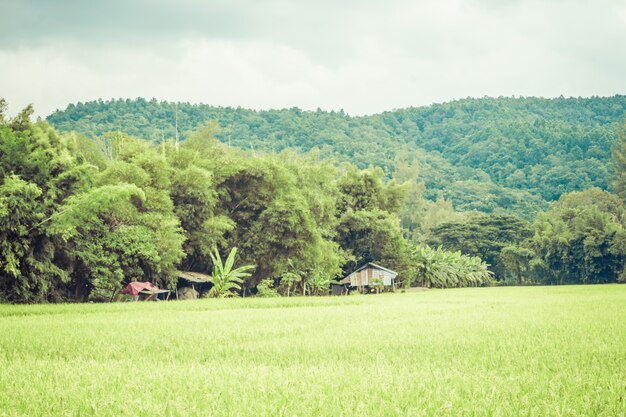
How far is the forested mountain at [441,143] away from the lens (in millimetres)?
89062

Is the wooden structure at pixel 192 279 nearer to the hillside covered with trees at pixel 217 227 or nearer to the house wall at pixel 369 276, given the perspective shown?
the hillside covered with trees at pixel 217 227

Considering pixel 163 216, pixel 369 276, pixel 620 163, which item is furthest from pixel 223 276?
pixel 620 163

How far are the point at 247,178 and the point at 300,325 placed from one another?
79.7ft

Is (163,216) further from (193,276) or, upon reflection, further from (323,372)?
(323,372)

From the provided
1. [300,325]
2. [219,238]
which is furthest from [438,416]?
[219,238]

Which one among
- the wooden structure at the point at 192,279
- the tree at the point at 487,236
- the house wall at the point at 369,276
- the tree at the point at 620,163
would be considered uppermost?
the tree at the point at 620,163

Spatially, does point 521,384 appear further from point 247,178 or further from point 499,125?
point 499,125

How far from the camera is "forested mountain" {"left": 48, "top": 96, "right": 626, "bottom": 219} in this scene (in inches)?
3506

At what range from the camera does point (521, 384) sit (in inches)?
187

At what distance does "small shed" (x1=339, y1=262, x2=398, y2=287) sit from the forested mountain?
3649 cm

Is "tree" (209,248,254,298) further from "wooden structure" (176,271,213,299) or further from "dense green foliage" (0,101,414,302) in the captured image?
"wooden structure" (176,271,213,299)

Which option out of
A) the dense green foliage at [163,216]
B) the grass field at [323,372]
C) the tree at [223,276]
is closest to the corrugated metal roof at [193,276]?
the dense green foliage at [163,216]

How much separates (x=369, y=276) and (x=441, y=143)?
9817 centimetres

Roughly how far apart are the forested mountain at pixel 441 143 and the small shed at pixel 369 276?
3649 cm
